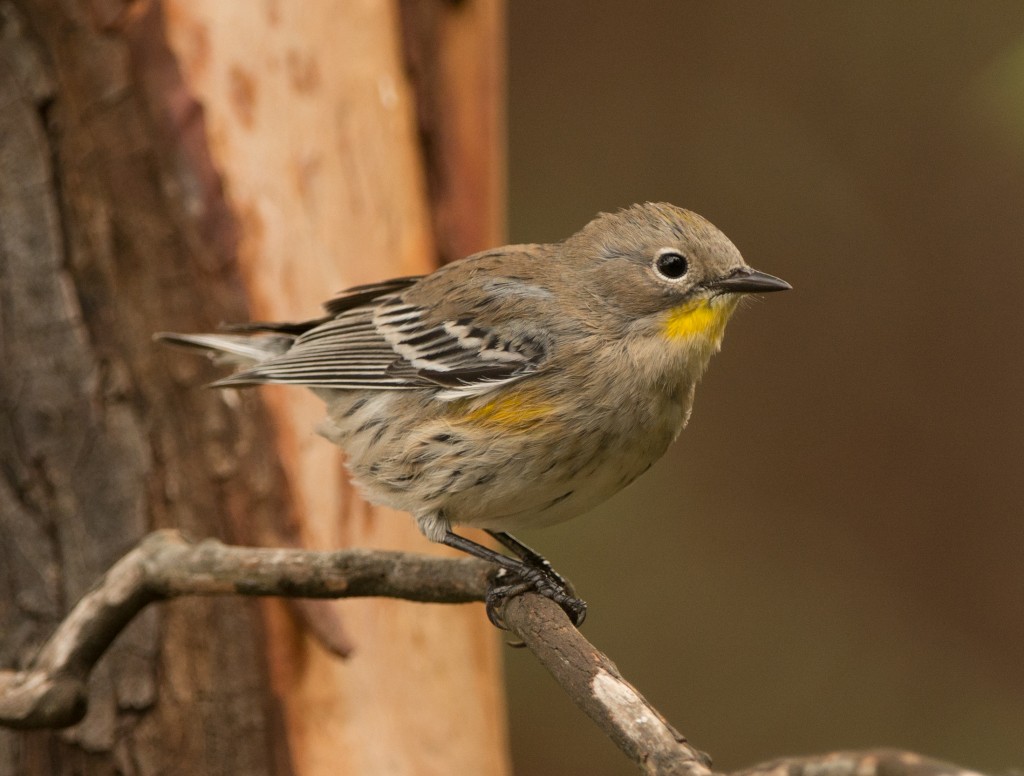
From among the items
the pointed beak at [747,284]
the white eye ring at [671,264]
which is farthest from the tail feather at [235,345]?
the pointed beak at [747,284]

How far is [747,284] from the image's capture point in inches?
129

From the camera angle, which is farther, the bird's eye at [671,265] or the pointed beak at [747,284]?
the bird's eye at [671,265]

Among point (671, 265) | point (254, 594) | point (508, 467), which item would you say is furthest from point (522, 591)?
point (671, 265)

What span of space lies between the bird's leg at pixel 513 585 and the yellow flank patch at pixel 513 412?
38cm

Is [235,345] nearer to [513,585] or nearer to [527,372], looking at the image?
[527,372]

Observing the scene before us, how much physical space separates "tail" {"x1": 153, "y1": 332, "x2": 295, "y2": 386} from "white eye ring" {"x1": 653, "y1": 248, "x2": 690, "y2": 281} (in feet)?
4.11

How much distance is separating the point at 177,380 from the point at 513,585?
1.52 meters

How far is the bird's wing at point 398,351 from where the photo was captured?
347 cm

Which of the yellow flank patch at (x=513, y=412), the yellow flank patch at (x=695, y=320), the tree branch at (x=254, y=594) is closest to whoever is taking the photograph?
the tree branch at (x=254, y=594)

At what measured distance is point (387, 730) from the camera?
4.09 metres

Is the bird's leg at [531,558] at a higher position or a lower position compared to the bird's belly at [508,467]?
lower

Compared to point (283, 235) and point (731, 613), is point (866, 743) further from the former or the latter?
point (283, 235)

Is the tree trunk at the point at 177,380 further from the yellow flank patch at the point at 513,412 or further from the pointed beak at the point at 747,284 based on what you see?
the pointed beak at the point at 747,284

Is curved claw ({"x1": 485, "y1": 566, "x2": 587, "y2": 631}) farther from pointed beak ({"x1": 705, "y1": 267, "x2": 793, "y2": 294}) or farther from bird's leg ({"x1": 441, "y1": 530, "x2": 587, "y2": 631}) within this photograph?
pointed beak ({"x1": 705, "y1": 267, "x2": 793, "y2": 294})
